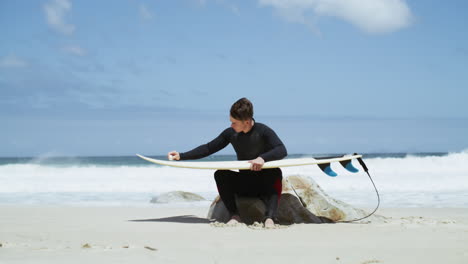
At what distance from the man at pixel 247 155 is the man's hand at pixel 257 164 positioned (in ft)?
0.20

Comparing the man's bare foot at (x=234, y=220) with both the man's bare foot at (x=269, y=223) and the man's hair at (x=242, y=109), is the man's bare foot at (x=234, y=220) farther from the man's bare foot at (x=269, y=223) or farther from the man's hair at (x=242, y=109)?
the man's hair at (x=242, y=109)

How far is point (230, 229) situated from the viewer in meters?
4.79

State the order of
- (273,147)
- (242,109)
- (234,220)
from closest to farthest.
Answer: (242,109)
(273,147)
(234,220)

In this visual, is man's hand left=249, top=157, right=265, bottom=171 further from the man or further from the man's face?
the man's face

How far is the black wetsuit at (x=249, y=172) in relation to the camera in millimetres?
5047

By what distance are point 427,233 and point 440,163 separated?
67.1 ft

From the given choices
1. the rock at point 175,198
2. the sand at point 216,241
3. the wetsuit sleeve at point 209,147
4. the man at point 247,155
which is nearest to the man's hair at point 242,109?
the man at point 247,155

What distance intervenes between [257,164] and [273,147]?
32 cm

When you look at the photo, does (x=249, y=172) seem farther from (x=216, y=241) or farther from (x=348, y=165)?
(x=216, y=241)

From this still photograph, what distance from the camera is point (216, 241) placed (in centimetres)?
404

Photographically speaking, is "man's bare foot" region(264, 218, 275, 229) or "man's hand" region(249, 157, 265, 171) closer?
"man's hand" region(249, 157, 265, 171)

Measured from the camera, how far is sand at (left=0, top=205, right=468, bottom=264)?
3.31 meters

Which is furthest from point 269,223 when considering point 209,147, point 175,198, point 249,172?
point 175,198

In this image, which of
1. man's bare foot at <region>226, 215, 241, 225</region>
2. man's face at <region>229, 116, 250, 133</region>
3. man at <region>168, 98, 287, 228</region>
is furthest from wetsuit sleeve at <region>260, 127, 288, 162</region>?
man's bare foot at <region>226, 215, 241, 225</region>
